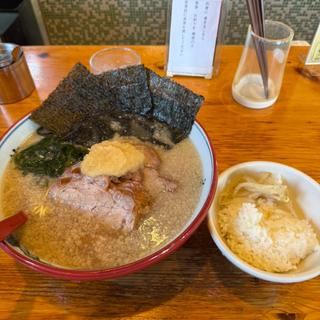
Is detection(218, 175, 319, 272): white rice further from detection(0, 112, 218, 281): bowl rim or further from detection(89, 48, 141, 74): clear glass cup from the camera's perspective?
detection(89, 48, 141, 74): clear glass cup

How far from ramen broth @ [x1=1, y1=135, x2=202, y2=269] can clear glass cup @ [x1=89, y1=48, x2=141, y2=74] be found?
0.73 metres

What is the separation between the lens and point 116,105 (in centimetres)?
112

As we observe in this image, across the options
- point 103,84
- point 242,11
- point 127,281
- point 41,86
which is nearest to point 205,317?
point 127,281

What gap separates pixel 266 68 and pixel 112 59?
74 cm

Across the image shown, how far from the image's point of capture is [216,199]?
861mm

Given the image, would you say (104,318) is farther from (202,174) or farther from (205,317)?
(202,174)

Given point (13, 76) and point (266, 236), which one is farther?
point (13, 76)

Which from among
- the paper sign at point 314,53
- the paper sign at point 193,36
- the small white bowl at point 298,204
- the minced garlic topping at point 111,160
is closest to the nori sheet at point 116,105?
the minced garlic topping at point 111,160

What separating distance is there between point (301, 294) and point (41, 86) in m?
1.27

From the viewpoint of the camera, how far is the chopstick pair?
106 centimetres

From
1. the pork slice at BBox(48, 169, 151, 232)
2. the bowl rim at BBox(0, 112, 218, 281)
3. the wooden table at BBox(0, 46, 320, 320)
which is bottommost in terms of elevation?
the wooden table at BBox(0, 46, 320, 320)

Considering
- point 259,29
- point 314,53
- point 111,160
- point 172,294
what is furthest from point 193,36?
point 172,294

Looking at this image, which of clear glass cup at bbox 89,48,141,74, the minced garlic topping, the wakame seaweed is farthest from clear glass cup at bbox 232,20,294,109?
the wakame seaweed

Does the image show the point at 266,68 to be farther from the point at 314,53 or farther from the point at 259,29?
the point at 314,53
